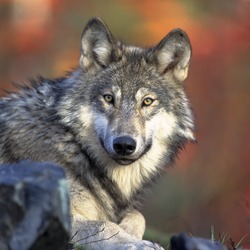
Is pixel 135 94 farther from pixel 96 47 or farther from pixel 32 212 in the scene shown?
pixel 32 212

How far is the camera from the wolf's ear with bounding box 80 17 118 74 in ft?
19.5

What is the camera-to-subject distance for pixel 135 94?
5.76 m

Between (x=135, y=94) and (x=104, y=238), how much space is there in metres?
1.18

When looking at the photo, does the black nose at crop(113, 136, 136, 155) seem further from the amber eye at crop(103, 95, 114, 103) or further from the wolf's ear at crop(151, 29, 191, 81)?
the wolf's ear at crop(151, 29, 191, 81)

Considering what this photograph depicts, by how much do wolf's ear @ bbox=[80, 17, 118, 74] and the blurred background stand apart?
407 centimetres

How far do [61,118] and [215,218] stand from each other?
4480mm

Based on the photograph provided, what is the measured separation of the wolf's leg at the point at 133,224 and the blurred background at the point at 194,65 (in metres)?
3.74

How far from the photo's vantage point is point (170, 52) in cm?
602

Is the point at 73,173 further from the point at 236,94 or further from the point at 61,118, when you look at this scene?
the point at 236,94

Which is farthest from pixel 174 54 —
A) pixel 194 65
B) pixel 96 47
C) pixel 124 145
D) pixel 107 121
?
pixel 194 65

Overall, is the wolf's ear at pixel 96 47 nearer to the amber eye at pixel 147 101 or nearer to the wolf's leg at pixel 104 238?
the amber eye at pixel 147 101

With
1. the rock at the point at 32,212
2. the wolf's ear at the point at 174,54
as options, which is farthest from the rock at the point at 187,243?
the wolf's ear at the point at 174,54

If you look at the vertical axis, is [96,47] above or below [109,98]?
above

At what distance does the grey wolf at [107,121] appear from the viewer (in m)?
5.72
